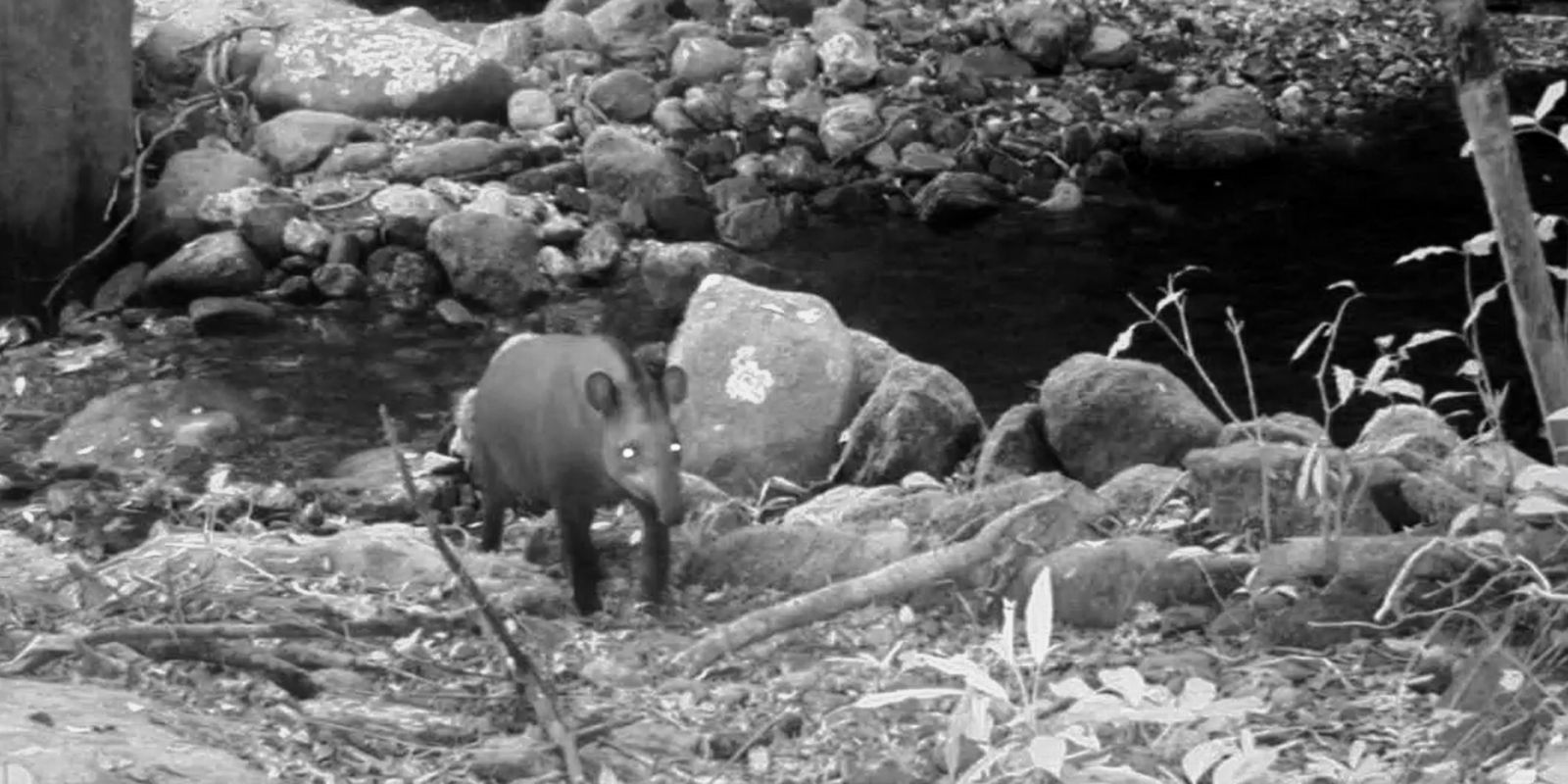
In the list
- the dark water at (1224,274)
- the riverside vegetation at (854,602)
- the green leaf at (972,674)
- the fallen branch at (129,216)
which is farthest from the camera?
the fallen branch at (129,216)

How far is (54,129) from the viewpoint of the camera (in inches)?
457

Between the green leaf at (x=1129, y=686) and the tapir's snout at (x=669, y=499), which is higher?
the green leaf at (x=1129, y=686)

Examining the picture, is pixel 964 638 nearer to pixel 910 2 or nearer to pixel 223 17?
pixel 223 17

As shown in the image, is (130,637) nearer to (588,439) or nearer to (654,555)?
(654,555)

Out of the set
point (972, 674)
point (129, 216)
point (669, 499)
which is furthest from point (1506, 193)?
point (129, 216)

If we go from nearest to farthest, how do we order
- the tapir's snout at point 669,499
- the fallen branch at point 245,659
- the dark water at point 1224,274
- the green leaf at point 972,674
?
1. the green leaf at point 972,674
2. the fallen branch at point 245,659
3. the tapir's snout at point 669,499
4. the dark water at point 1224,274

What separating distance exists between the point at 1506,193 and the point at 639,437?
202cm

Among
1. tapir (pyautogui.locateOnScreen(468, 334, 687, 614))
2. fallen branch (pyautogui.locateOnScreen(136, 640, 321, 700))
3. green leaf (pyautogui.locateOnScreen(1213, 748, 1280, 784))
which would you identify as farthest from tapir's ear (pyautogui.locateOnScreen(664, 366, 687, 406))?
green leaf (pyautogui.locateOnScreen(1213, 748, 1280, 784))

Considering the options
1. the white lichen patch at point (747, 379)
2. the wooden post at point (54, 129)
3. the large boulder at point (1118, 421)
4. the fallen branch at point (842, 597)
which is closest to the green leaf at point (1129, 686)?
the fallen branch at point (842, 597)

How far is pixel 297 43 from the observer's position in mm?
14031

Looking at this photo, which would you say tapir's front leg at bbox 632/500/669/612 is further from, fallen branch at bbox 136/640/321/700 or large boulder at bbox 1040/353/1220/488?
large boulder at bbox 1040/353/1220/488

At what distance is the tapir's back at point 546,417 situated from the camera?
18.4 ft

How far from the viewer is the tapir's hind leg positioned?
536 centimetres

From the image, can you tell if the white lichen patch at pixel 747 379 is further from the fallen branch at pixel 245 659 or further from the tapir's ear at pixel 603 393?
the fallen branch at pixel 245 659
